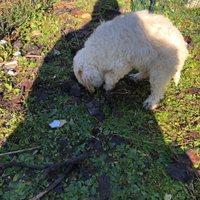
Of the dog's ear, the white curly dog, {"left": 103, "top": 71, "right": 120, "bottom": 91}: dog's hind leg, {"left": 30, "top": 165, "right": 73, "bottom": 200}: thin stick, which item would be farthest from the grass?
the white curly dog

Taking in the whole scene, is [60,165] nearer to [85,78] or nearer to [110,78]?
[85,78]

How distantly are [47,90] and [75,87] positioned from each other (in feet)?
1.96

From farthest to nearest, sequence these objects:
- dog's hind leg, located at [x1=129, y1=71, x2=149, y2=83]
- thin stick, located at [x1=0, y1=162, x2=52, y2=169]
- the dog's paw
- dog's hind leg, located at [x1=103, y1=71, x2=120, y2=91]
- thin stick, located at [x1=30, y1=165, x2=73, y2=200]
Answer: dog's hind leg, located at [x1=129, y1=71, x2=149, y2=83] < the dog's paw < dog's hind leg, located at [x1=103, y1=71, x2=120, y2=91] < thin stick, located at [x1=0, y1=162, x2=52, y2=169] < thin stick, located at [x1=30, y1=165, x2=73, y2=200]

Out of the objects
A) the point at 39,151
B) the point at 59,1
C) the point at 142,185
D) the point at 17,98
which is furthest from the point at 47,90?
the point at 59,1

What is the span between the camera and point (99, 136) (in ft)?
9.78

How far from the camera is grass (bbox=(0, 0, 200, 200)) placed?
241cm

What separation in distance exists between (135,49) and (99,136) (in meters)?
1.53

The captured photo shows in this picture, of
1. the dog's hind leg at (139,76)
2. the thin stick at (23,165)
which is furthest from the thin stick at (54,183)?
the dog's hind leg at (139,76)

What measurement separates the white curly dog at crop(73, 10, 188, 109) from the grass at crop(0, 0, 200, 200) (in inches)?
26.6

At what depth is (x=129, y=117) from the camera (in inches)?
131

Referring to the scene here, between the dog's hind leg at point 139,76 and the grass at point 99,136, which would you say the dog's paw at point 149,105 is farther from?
the dog's hind leg at point 139,76

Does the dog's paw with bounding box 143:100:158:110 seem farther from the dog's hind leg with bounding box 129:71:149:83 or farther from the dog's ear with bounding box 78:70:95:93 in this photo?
the dog's ear with bounding box 78:70:95:93

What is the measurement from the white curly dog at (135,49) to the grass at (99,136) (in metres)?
0.68

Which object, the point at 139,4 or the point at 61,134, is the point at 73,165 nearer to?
the point at 61,134
